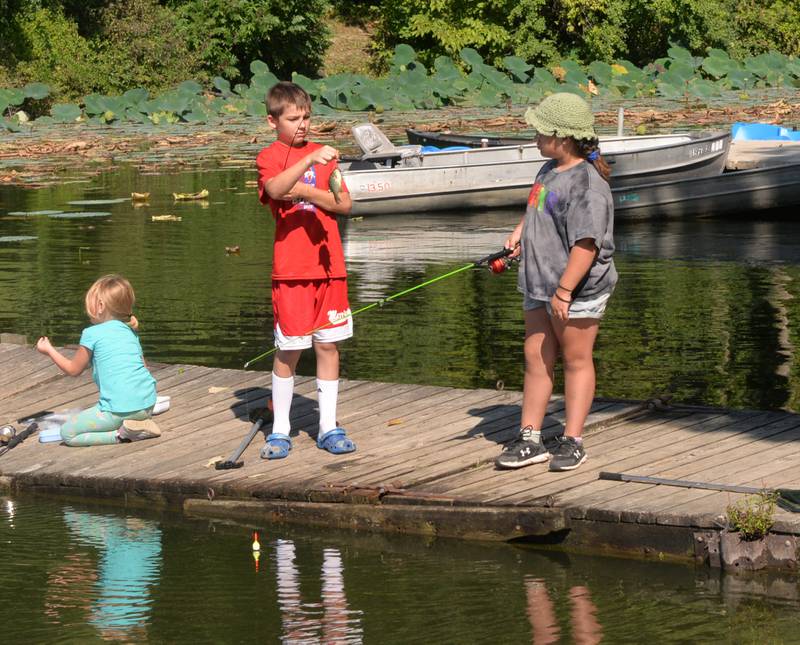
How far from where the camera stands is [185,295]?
16109 millimetres

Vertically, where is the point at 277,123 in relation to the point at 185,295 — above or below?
above

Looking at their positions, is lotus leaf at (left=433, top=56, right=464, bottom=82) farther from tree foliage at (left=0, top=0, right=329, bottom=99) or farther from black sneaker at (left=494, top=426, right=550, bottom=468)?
black sneaker at (left=494, top=426, right=550, bottom=468)

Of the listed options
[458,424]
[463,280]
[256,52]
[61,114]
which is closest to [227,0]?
[256,52]

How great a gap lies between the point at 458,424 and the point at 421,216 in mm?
15041

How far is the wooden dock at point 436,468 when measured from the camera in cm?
700

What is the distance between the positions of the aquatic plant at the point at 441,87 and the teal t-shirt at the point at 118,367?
2984 cm

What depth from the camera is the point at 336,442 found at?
8258 mm

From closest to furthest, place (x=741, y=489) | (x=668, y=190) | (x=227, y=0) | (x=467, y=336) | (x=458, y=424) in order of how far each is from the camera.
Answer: (x=741, y=489)
(x=458, y=424)
(x=467, y=336)
(x=668, y=190)
(x=227, y=0)

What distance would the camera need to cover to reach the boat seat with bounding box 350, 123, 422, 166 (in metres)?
24.0

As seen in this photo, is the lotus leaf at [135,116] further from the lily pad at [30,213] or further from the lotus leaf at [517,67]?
the lily pad at [30,213]

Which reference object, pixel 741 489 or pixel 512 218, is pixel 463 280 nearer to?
pixel 512 218

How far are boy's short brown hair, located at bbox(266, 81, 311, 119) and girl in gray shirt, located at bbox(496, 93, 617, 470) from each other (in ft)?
3.89

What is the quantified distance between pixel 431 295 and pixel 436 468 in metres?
8.53

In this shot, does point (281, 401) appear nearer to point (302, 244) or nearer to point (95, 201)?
point (302, 244)
